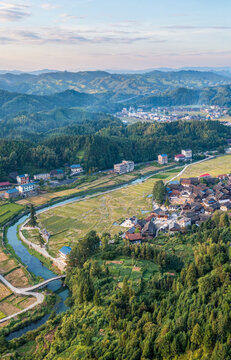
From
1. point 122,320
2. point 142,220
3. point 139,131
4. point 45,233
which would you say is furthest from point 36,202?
point 139,131

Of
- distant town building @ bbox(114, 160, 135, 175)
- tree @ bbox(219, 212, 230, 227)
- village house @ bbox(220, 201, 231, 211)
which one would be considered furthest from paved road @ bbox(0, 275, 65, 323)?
distant town building @ bbox(114, 160, 135, 175)

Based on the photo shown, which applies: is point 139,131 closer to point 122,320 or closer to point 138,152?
point 138,152

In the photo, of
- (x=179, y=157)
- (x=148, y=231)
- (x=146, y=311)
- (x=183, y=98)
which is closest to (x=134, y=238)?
(x=148, y=231)

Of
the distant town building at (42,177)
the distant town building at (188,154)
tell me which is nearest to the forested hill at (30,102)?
the distant town building at (42,177)

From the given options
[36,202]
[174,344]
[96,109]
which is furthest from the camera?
[96,109]

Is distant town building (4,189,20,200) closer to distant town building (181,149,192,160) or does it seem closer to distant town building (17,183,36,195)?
distant town building (17,183,36,195)

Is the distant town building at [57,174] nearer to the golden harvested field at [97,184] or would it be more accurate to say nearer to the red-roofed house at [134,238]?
the golden harvested field at [97,184]
